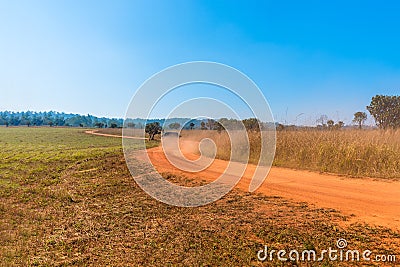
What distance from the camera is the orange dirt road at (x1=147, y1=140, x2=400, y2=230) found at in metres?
4.61

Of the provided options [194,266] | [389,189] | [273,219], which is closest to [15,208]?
[194,266]

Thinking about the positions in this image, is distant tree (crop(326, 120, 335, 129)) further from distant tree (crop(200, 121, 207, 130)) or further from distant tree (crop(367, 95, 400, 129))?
distant tree (crop(200, 121, 207, 130))

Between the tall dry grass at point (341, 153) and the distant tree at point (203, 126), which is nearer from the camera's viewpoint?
the tall dry grass at point (341, 153)

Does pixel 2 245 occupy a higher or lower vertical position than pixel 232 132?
lower

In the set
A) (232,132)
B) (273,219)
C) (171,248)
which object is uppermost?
(232,132)

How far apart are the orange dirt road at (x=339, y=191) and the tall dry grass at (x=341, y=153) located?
41.2 inches

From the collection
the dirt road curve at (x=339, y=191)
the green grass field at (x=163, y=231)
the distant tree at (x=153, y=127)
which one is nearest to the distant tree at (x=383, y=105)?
the dirt road curve at (x=339, y=191)

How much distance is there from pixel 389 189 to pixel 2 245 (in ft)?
27.1

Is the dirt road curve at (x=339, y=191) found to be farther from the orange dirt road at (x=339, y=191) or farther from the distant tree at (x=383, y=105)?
the distant tree at (x=383, y=105)

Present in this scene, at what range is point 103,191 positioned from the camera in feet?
24.4

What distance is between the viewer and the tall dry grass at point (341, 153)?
831 centimetres

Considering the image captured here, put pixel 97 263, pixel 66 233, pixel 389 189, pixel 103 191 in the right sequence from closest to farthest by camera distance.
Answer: pixel 97 263, pixel 66 233, pixel 389 189, pixel 103 191

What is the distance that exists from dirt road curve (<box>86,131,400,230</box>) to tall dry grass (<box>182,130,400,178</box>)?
1049 mm

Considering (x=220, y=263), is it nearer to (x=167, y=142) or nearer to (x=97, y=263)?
(x=97, y=263)
